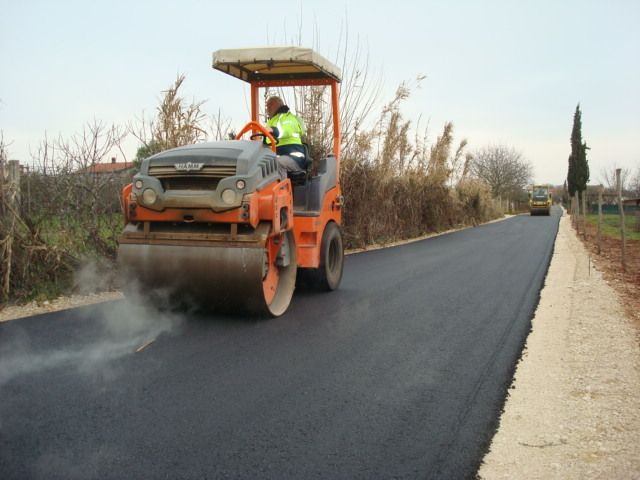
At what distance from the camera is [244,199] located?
14.7ft

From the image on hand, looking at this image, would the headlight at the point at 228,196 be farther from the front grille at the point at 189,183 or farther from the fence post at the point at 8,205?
the fence post at the point at 8,205

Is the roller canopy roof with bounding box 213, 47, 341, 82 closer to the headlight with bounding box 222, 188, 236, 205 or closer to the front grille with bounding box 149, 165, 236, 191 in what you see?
the front grille with bounding box 149, 165, 236, 191

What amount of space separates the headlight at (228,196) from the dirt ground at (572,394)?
7.49 ft

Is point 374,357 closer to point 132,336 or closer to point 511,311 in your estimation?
point 132,336

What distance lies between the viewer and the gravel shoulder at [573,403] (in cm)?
264

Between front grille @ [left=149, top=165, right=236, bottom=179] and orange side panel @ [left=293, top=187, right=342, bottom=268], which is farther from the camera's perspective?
orange side panel @ [left=293, top=187, right=342, bottom=268]

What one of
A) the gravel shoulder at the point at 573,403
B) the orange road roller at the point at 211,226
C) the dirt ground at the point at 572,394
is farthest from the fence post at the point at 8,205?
the gravel shoulder at the point at 573,403

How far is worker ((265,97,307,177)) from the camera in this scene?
575cm

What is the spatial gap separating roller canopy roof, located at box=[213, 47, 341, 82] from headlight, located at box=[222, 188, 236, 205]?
2.02 metres

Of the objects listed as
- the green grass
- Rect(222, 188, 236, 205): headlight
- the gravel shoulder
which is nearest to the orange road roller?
Rect(222, 188, 236, 205): headlight

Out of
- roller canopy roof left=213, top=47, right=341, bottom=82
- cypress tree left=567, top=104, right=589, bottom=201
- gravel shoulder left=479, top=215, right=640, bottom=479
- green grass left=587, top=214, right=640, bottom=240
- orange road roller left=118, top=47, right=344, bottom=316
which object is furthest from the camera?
cypress tree left=567, top=104, right=589, bottom=201

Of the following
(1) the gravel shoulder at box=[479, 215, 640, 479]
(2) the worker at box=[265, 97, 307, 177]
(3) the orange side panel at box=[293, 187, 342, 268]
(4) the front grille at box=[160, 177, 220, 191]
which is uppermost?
(2) the worker at box=[265, 97, 307, 177]

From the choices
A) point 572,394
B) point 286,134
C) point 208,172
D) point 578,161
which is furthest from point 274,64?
point 578,161

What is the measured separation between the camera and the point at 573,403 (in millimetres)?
3414
